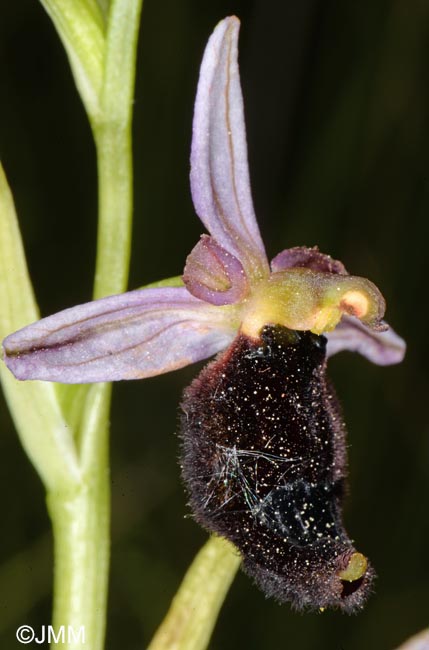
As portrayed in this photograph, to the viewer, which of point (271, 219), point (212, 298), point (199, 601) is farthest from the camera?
point (271, 219)

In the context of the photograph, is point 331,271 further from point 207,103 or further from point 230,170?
point 207,103

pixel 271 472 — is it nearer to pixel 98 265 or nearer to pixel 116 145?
pixel 98 265

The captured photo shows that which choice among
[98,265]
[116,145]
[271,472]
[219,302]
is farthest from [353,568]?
[116,145]

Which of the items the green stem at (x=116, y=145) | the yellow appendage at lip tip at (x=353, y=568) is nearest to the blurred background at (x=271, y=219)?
the green stem at (x=116, y=145)

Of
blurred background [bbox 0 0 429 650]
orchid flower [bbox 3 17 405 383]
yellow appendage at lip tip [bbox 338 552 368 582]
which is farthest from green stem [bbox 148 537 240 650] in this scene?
blurred background [bbox 0 0 429 650]

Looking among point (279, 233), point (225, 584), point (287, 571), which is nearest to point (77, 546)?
point (225, 584)

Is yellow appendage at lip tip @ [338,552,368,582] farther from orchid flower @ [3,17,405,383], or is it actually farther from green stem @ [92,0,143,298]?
green stem @ [92,0,143,298]
